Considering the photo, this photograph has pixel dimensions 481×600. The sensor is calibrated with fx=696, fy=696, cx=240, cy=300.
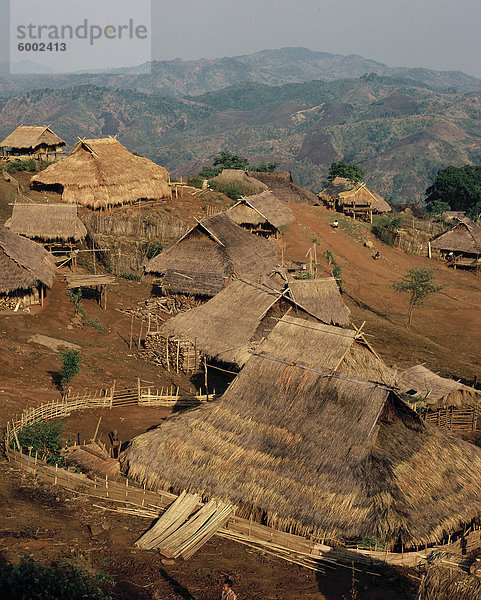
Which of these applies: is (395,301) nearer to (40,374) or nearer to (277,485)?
(40,374)

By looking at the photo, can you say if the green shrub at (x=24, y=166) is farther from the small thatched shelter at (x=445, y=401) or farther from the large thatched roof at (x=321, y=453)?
the large thatched roof at (x=321, y=453)

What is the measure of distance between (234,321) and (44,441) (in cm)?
826

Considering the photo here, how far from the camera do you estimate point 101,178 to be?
35750mm

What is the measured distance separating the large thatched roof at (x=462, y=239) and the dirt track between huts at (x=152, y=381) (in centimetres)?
193

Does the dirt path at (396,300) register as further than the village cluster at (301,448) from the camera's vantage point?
Yes

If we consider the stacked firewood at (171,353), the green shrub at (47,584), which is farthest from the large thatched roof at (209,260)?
the green shrub at (47,584)

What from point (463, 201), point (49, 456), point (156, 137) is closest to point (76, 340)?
point (49, 456)

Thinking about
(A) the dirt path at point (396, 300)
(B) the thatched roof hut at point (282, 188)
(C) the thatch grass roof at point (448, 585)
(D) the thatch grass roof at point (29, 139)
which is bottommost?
(A) the dirt path at point (396, 300)

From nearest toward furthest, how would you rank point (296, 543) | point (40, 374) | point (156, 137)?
point (296, 543), point (40, 374), point (156, 137)

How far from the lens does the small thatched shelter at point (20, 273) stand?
24.2 meters

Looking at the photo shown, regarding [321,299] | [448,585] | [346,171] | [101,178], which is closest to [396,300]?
[321,299]

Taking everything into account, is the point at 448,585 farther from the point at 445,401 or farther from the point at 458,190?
the point at 458,190

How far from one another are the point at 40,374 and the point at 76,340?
10.9 feet

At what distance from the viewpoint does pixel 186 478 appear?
→ 14047 millimetres
